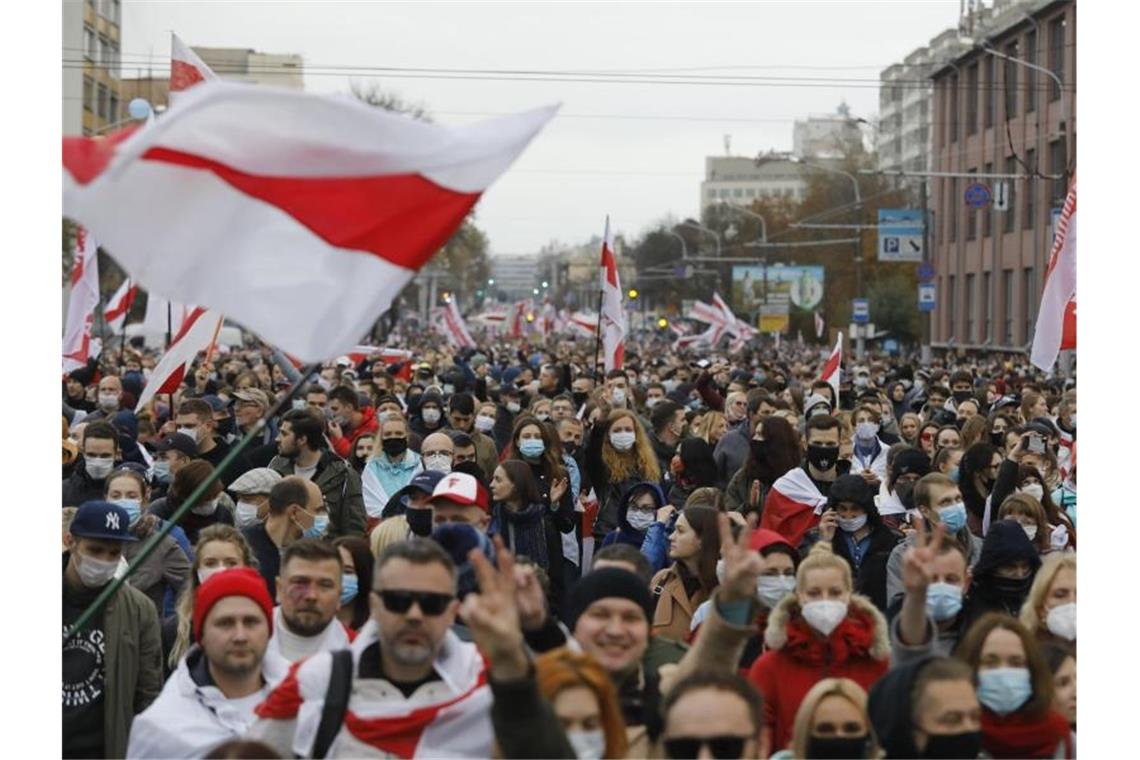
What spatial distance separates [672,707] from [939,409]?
43.8 feet

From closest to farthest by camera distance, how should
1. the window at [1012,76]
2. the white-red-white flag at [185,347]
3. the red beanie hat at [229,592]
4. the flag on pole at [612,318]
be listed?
1. the red beanie hat at [229,592]
2. the white-red-white flag at [185,347]
3. the flag on pole at [612,318]
4. the window at [1012,76]

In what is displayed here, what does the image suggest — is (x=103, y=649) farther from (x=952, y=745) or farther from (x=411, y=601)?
(x=952, y=745)

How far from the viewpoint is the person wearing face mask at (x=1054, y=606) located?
22.3 ft

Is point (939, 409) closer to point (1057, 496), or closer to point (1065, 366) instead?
point (1057, 496)

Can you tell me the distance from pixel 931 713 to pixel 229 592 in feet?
7.11

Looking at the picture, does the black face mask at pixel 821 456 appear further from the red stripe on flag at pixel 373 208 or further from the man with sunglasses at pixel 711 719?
the man with sunglasses at pixel 711 719

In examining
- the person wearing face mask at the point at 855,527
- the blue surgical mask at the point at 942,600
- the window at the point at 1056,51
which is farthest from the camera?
the window at the point at 1056,51

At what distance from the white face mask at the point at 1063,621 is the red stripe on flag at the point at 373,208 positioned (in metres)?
2.38

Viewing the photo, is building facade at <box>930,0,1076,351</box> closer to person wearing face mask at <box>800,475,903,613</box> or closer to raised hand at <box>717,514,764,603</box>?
person wearing face mask at <box>800,475,903,613</box>

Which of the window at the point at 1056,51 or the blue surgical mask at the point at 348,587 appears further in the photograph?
the window at the point at 1056,51

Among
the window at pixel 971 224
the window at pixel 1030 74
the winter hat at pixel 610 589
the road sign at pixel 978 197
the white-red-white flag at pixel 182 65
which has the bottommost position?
the winter hat at pixel 610 589

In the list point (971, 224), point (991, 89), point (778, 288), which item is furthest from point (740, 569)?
point (778, 288)

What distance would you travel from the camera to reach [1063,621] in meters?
6.81

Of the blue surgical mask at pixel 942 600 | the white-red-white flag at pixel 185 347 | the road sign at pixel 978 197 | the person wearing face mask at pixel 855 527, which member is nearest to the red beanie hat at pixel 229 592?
the blue surgical mask at pixel 942 600
